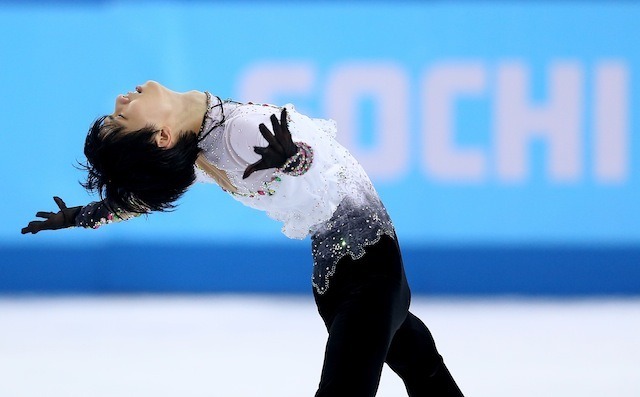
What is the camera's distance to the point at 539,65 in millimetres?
5215

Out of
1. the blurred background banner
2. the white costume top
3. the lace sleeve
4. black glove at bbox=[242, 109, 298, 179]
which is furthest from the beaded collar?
the blurred background banner

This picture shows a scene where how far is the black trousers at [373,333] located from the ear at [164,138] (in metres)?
0.47

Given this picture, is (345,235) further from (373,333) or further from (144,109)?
(144,109)

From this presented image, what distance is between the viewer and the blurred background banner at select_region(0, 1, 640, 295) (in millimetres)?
5188

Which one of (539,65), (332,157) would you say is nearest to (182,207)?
(539,65)

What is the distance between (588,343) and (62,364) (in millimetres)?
2130

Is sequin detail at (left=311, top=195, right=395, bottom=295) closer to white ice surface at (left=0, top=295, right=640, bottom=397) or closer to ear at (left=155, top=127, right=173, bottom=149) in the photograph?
ear at (left=155, top=127, right=173, bottom=149)

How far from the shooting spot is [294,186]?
6.97 feet

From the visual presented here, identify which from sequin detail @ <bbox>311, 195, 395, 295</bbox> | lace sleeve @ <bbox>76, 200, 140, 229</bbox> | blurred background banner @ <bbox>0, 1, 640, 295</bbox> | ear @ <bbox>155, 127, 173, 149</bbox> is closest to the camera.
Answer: ear @ <bbox>155, 127, 173, 149</bbox>

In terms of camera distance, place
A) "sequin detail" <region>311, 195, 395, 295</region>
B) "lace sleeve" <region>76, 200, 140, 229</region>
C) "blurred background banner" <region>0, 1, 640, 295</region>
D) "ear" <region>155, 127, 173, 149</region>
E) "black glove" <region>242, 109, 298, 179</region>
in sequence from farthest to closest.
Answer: "blurred background banner" <region>0, 1, 640, 295</region> → "lace sleeve" <region>76, 200, 140, 229</region> → "sequin detail" <region>311, 195, 395, 295</region> → "ear" <region>155, 127, 173, 149</region> → "black glove" <region>242, 109, 298, 179</region>

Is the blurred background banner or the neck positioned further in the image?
the blurred background banner

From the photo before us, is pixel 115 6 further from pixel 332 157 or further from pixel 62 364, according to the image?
pixel 332 157

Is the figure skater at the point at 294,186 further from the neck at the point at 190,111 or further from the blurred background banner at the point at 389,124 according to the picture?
the blurred background banner at the point at 389,124

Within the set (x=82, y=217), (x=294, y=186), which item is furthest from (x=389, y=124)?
(x=294, y=186)
